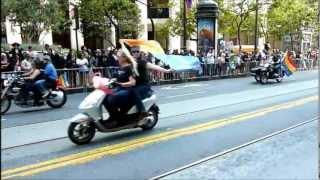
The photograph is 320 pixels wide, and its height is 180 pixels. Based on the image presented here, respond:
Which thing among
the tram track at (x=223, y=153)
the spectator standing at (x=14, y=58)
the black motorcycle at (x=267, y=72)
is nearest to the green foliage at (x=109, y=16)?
the black motorcycle at (x=267, y=72)

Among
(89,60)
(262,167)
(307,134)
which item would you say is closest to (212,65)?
(89,60)

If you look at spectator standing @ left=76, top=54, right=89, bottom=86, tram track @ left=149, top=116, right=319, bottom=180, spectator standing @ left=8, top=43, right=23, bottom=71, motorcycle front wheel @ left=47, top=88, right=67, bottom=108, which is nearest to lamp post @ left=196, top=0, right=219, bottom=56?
spectator standing @ left=76, top=54, right=89, bottom=86

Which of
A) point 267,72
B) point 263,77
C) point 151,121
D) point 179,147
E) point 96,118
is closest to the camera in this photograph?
point 179,147

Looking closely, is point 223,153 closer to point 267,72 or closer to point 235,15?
point 267,72

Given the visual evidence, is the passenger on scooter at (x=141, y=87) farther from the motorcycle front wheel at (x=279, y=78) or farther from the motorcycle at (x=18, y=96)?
the motorcycle front wheel at (x=279, y=78)

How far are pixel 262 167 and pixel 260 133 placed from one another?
9.47 feet

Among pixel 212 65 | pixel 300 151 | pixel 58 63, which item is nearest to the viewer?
pixel 300 151

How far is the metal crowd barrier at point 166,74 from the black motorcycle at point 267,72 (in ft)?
10.2

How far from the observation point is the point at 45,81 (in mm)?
14992

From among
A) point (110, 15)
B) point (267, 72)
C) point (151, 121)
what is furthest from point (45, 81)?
point (110, 15)

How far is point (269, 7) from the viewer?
47844 millimetres

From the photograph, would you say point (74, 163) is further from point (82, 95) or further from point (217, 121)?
point (82, 95)

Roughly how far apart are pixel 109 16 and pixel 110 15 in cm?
27

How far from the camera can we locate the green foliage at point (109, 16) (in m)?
31.8
